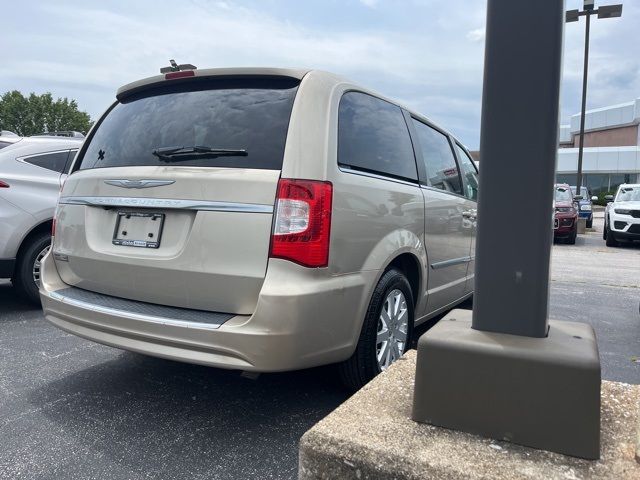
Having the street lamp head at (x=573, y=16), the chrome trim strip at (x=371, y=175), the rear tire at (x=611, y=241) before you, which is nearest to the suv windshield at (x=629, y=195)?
the rear tire at (x=611, y=241)

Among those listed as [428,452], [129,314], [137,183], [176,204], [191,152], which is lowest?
[428,452]

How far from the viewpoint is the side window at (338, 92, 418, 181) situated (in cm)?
285

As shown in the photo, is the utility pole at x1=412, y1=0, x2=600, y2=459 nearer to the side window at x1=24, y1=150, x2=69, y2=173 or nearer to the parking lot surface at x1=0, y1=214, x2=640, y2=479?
the parking lot surface at x1=0, y1=214, x2=640, y2=479

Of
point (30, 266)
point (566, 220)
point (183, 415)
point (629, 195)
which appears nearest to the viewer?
point (183, 415)

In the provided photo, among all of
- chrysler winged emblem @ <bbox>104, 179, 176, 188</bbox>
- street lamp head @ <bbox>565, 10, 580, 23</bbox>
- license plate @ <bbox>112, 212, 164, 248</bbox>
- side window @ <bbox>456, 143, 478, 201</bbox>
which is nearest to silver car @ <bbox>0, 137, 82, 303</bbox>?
chrysler winged emblem @ <bbox>104, 179, 176, 188</bbox>

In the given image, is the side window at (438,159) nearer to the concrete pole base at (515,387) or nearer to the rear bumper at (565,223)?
the concrete pole base at (515,387)

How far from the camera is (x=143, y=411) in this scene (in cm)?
290

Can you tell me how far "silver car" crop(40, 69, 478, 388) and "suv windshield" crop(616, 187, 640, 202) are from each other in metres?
13.5

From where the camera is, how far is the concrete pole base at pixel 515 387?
1.63 metres

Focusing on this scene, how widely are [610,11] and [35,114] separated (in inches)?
1902

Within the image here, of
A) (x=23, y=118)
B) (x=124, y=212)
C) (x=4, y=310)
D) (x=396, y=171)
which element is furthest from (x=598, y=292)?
(x=23, y=118)

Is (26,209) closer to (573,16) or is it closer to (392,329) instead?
(392,329)

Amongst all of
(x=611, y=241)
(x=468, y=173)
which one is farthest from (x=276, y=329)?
(x=611, y=241)

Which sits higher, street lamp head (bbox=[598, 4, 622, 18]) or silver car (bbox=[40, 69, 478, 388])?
street lamp head (bbox=[598, 4, 622, 18])
